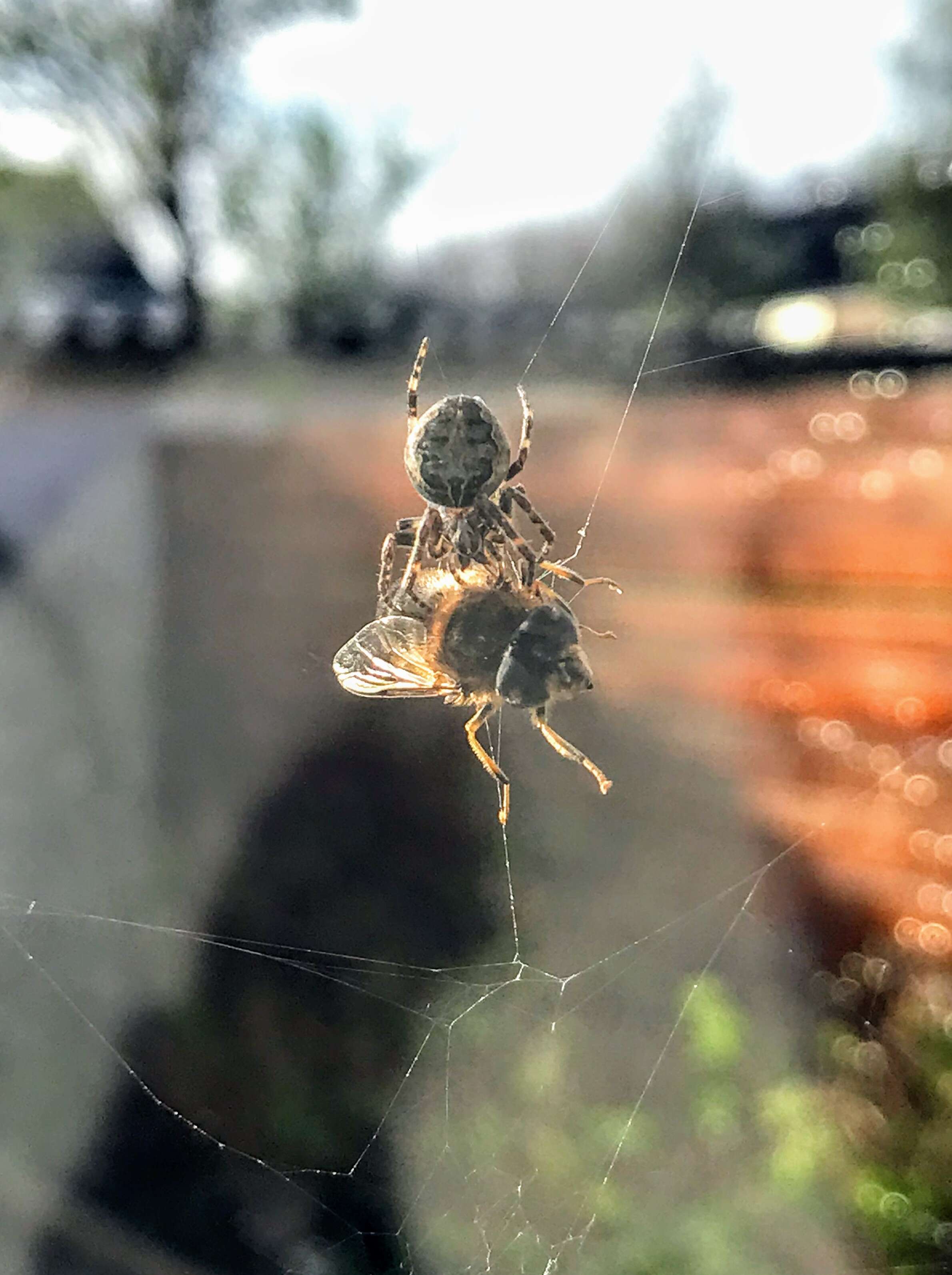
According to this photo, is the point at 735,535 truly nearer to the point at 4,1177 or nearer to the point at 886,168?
the point at 886,168

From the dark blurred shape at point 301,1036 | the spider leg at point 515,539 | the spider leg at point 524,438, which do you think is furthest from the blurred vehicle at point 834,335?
the dark blurred shape at point 301,1036

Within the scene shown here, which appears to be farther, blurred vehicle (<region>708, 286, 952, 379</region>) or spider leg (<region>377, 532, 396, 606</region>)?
blurred vehicle (<region>708, 286, 952, 379</region>)

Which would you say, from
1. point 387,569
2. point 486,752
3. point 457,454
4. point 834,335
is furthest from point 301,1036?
point 834,335

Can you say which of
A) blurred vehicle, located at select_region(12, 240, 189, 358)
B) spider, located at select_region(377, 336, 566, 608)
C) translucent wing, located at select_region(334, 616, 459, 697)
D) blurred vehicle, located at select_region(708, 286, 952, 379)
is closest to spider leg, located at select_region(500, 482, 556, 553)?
spider, located at select_region(377, 336, 566, 608)

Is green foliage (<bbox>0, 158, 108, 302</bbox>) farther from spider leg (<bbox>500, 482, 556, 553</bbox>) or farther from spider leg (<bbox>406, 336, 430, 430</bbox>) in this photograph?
spider leg (<bbox>500, 482, 556, 553</bbox>)

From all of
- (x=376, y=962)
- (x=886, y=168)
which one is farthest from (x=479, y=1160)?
(x=886, y=168)

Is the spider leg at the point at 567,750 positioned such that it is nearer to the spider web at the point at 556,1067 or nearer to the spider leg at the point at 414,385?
the spider web at the point at 556,1067
